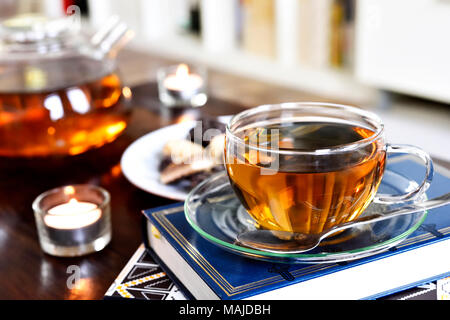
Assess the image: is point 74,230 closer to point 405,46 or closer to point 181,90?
point 181,90

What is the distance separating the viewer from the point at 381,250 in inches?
19.3

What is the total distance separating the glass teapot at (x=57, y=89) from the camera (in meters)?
0.80

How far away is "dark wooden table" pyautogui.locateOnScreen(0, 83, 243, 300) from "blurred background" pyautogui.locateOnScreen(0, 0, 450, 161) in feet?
3.46

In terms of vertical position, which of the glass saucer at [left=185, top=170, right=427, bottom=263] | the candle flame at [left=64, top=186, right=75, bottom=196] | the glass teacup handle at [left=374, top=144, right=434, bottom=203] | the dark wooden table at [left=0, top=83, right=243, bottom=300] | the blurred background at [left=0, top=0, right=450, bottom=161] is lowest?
the blurred background at [left=0, top=0, right=450, bottom=161]

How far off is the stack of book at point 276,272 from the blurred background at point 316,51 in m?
1.20

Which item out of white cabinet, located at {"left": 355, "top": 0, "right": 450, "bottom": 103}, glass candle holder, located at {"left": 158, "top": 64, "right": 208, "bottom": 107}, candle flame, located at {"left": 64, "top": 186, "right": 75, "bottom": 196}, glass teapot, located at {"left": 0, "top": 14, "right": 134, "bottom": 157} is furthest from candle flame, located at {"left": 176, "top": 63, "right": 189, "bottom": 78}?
white cabinet, located at {"left": 355, "top": 0, "right": 450, "bottom": 103}

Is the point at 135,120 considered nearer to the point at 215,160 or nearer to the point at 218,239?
the point at 215,160

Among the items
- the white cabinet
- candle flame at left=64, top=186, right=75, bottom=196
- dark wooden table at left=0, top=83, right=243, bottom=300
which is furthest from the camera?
the white cabinet

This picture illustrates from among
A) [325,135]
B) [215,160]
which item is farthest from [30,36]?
[325,135]

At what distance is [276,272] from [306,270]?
0.02 metres

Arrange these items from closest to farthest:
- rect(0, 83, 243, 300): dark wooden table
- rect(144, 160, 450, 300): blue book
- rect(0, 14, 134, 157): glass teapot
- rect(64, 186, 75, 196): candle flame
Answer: rect(144, 160, 450, 300): blue book → rect(0, 83, 243, 300): dark wooden table → rect(64, 186, 75, 196): candle flame → rect(0, 14, 134, 157): glass teapot

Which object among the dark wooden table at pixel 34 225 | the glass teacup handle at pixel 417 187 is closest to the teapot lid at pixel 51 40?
the dark wooden table at pixel 34 225

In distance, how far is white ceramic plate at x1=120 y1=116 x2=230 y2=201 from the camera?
2.37ft

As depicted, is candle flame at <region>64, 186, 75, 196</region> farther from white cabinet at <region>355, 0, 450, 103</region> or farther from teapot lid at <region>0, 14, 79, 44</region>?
white cabinet at <region>355, 0, 450, 103</region>
